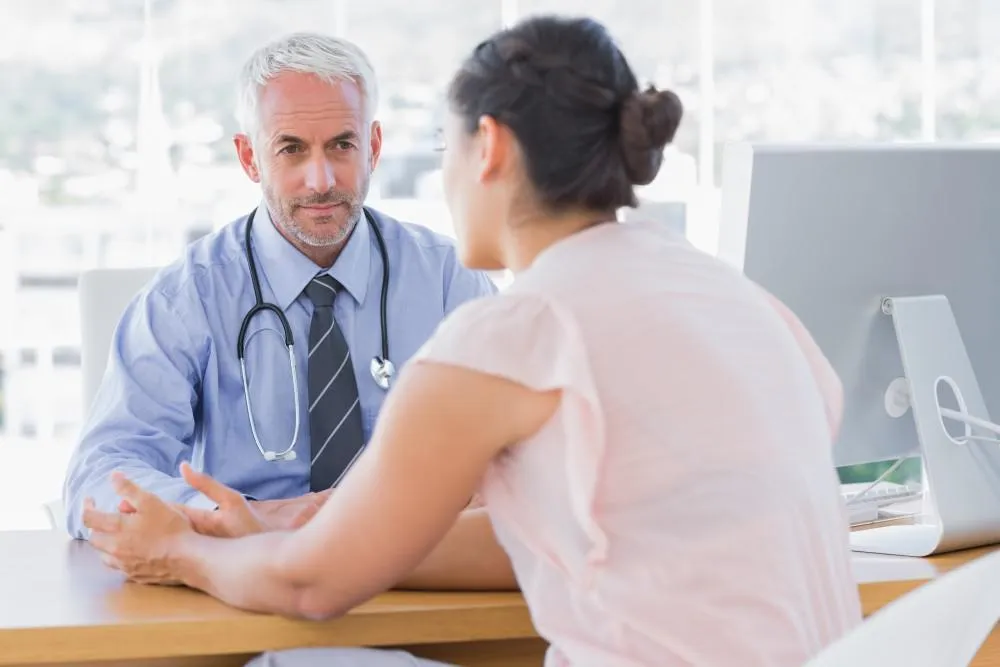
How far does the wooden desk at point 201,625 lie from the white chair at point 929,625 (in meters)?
0.46

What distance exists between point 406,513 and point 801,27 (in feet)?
15.0

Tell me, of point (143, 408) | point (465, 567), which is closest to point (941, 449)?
point (465, 567)

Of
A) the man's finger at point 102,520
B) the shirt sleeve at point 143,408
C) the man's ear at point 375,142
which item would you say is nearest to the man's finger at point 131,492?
the man's finger at point 102,520

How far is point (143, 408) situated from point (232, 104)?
3326mm

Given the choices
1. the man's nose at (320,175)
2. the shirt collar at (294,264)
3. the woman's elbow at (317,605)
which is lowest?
the woman's elbow at (317,605)

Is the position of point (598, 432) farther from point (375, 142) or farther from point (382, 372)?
point (375, 142)

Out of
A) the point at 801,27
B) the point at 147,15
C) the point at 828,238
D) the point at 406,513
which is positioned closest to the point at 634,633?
the point at 406,513

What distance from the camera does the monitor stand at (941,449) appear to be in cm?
167

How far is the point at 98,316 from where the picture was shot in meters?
2.15

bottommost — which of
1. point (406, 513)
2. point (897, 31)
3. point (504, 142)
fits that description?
point (406, 513)

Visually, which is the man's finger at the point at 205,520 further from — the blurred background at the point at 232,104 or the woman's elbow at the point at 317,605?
the blurred background at the point at 232,104

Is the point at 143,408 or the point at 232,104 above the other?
the point at 232,104

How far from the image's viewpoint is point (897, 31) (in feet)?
17.9

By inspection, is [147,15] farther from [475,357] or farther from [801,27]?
[475,357]
